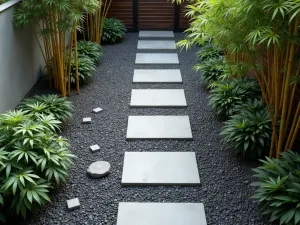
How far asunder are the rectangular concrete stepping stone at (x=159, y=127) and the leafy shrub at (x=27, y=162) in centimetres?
83

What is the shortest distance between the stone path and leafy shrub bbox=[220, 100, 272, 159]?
377mm

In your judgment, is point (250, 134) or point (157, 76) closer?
point (250, 134)

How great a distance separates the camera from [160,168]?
2.43m

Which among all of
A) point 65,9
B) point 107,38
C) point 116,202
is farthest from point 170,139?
point 107,38

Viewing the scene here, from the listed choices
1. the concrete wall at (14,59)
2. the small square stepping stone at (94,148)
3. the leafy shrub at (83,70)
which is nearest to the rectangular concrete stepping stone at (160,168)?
the small square stepping stone at (94,148)

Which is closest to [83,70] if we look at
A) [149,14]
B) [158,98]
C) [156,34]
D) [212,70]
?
[158,98]

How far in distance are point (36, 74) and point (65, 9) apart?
122 cm

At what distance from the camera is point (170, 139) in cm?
284

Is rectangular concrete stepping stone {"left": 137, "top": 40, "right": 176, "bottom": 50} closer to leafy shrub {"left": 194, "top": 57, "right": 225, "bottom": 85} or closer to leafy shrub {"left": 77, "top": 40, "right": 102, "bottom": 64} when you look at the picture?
leafy shrub {"left": 77, "top": 40, "right": 102, "bottom": 64}

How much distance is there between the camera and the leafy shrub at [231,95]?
3074 mm

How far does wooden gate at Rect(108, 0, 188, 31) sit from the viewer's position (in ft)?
22.1

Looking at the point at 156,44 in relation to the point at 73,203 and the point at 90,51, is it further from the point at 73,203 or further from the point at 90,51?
the point at 73,203

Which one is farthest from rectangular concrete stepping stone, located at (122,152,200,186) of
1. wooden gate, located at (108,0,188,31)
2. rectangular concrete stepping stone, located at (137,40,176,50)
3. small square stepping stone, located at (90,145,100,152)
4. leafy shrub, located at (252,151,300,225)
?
wooden gate, located at (108,0,188,31)

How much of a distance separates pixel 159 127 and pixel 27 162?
1.39 m
